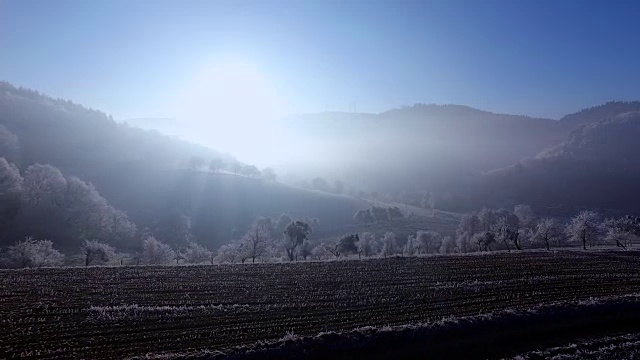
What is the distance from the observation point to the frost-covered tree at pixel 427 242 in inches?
5187

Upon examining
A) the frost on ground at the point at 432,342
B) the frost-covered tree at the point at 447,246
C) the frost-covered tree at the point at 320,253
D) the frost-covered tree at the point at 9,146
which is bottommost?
the frost-covered tree at the point at 320,253

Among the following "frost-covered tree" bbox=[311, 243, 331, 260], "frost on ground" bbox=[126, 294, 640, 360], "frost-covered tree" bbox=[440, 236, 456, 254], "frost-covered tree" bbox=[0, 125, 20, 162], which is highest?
"frost-covered tree" bbox=[0, 125, 20, 162]

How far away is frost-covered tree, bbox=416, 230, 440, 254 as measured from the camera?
Result: 131750 mm

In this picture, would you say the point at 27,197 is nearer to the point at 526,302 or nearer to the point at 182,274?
the point at 182,274

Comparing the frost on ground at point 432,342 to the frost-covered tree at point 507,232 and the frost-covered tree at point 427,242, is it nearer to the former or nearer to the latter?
the frost-covered tree at point 507,232

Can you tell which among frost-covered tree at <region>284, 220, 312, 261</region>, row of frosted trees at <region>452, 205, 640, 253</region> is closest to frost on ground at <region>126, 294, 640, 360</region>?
frost-covered tree at <region>284, 220, 312, 261</region>

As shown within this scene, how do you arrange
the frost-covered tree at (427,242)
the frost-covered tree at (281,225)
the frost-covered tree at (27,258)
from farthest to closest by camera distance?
1. the frost-covered tree at (281,225)
2. the frost-covered tree at (427,242)
3. the frost-covered tree at (27,258)

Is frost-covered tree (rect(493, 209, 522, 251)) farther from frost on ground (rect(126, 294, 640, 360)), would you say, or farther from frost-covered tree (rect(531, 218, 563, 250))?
frost on ground (rect(126, 294, 640, 360))

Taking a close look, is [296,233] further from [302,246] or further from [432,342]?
[432,342]

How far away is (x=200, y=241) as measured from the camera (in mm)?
148125

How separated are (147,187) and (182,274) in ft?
463

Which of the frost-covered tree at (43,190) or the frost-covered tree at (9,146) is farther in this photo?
the frost-covered tree at (9,146)

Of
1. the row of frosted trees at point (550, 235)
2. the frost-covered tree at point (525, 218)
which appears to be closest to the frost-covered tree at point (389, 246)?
the row of frosted trees at point (550, 235)

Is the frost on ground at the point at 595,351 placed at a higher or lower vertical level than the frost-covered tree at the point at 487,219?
higher
